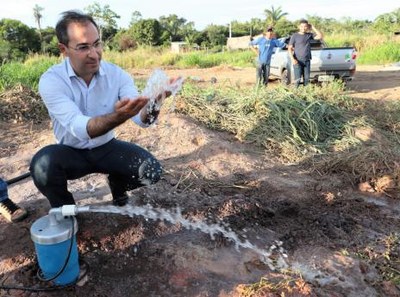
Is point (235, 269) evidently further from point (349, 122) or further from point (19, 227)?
point (349, 122)

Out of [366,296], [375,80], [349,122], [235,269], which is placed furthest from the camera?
[375,80]

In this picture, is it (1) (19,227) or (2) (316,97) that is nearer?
(1) (19,227)

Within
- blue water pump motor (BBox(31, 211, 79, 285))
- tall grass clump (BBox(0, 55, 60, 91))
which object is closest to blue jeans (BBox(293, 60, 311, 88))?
tall grass clump (BBox(0, 55, 60, 91))

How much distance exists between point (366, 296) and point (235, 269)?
0.72m

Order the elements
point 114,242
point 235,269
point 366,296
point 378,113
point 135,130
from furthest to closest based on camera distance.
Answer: point 378,113 < point 135,130 < point 114,242 < point 235,269 < point 366,296

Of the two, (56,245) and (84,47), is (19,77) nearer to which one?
(84,47)

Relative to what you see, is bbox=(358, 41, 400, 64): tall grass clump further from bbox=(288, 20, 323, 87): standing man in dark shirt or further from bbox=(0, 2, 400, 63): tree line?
bbox=(288, 20, 323, 87): standing man in dark shirt

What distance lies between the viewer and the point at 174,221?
2.84m

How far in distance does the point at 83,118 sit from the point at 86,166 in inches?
18.9

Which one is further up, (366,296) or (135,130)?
(135,130)

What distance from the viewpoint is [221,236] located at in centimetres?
270

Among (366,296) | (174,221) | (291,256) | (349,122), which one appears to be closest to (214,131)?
(349,122)

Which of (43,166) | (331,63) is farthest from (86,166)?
(331,63)

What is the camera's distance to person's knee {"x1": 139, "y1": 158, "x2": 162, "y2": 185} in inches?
103
